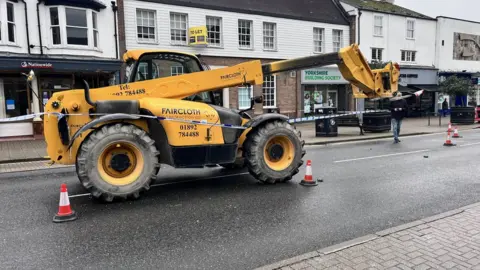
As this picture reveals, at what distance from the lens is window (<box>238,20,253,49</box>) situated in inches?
885

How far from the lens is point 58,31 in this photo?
54.4 ft

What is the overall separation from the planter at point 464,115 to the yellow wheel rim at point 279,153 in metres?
19.5

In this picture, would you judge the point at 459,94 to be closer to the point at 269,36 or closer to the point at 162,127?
the point at 269,36

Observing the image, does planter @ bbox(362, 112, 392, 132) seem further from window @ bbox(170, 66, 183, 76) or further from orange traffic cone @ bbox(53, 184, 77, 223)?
orange traffic cone @ bbox(53, 184, 77, 223)

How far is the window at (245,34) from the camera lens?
22.5 metres

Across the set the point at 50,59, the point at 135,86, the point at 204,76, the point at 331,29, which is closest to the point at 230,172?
the point at 204,76

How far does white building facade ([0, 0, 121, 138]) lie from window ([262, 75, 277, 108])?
9.78 meters

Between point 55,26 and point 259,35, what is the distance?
1167 cm

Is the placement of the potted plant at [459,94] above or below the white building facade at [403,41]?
below

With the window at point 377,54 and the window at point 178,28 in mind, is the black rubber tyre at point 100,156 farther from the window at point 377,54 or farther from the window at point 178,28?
the window at point 377,54

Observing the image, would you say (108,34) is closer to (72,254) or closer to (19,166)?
(19,166)

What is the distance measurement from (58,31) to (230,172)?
1268 cm

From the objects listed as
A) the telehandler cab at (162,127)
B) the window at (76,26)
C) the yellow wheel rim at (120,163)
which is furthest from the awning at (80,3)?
the yellow wheel rim at (120,163)

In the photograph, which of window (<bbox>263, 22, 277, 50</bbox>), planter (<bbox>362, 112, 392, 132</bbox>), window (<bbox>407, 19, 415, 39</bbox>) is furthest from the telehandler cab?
window (<bbox>407, 19, 415, 39</bbox>)
